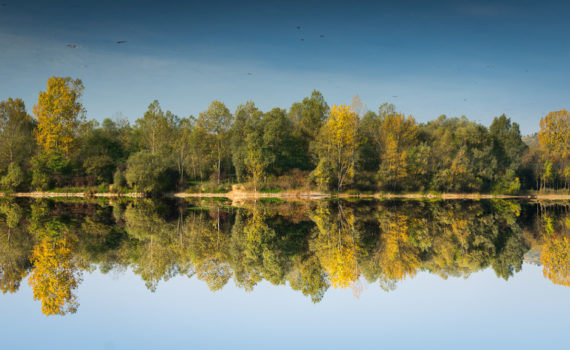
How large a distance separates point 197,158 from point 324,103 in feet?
67.4

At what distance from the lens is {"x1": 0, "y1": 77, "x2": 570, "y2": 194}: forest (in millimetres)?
47188

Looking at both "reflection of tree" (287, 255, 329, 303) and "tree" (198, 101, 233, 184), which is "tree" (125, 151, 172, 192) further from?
"reflection of tree" (287, 255, 329, 303)

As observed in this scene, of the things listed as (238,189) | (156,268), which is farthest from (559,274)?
(238,189)

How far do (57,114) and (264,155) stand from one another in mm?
27484

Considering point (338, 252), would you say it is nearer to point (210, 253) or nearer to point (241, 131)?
point (210, 253)

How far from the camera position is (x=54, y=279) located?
943 cm

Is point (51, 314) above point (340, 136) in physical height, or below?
below

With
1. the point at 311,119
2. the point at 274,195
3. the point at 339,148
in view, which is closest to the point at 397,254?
the point at 274,195

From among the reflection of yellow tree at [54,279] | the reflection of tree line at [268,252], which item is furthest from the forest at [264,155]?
the reflection of yellow tree at [54,279]

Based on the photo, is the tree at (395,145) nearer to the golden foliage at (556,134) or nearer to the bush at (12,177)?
the golden foliage at (556,134)

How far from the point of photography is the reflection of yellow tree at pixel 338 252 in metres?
9.77

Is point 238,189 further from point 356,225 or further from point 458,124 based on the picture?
point 458,124

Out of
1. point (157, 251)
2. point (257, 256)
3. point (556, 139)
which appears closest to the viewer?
point (257, 256)

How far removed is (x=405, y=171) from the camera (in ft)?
156
